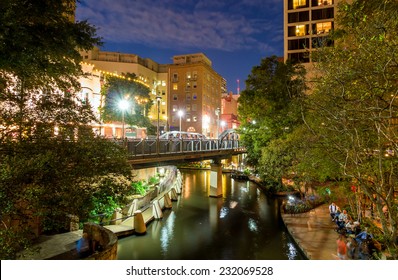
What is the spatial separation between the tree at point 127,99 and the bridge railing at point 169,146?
1201cm

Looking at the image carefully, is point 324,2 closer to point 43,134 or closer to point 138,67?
point 138,67

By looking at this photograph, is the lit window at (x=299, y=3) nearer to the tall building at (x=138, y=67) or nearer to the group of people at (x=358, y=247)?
the tall building at (x=138, y=67)

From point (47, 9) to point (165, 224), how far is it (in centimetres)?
1866

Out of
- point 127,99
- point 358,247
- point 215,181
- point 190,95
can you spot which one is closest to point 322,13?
point 190,95

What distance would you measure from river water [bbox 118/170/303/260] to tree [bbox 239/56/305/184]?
15.5 feet

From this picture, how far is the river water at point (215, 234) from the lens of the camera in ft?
55.0

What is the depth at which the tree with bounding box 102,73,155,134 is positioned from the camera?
35.9 m

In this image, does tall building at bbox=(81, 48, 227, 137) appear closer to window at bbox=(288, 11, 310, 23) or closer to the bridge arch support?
window at bbox=(288, 11, 310, 23)

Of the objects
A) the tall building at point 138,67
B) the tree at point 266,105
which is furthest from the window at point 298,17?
the tall building at point 138,67

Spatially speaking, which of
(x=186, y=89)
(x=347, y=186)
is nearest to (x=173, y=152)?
(x=347, y=186)

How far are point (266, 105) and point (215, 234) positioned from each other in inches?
597

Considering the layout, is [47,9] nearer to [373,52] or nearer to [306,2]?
[373,52]

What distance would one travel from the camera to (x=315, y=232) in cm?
1738

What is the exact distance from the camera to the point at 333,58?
9461mm
